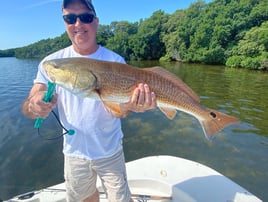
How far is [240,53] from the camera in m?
37.4

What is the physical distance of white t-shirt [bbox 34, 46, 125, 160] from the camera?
2.30 metres

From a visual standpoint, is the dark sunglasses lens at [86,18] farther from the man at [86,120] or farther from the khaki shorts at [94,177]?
the khaki shorts at [94,177]

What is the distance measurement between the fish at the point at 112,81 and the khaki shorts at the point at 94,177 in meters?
0.62

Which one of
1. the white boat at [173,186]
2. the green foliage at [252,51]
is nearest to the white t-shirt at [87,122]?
the white boat at [173,186]

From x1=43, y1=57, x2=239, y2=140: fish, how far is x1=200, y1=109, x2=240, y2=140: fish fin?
18 millimetres

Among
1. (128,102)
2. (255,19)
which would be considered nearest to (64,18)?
(128,102)

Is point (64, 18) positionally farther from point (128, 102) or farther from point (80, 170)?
point (80, 170)

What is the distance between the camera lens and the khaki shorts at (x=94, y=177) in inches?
95.7

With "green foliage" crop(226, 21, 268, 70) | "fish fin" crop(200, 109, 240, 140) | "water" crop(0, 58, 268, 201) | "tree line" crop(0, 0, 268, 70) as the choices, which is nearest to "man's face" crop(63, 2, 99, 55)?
"fish fin" crop(200, 109, 240, 140)

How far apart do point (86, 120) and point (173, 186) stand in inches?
73.2

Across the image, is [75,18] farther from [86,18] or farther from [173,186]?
[173,186]

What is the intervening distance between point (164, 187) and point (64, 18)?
8.60ft

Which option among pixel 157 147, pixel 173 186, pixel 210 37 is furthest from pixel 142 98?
pixel 210 37

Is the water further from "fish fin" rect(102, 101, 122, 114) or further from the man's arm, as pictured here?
"fish fin" rect(102, 101, 122, 114)
